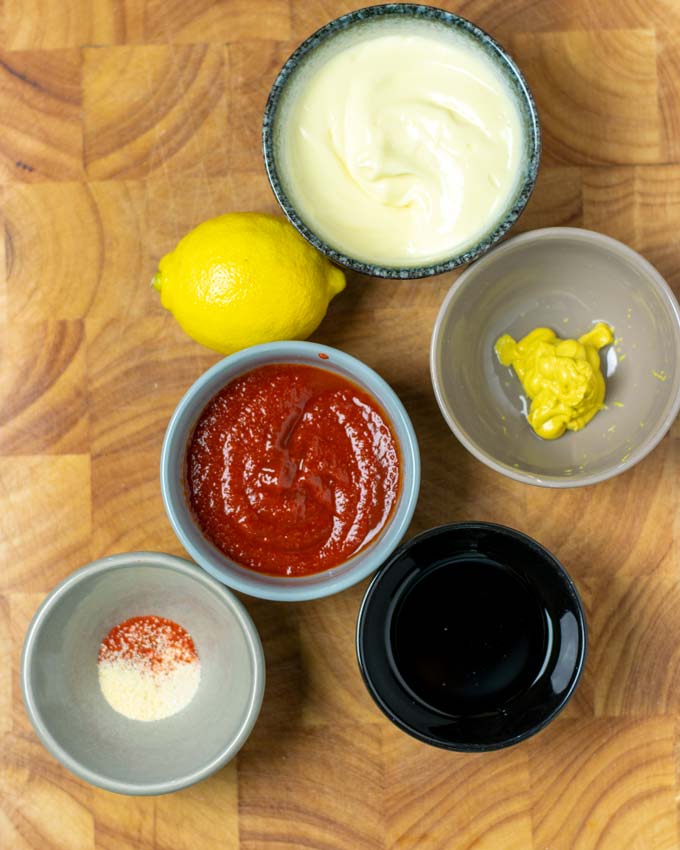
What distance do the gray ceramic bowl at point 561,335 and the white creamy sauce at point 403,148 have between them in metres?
0.07

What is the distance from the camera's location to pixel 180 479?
1143 millimetres

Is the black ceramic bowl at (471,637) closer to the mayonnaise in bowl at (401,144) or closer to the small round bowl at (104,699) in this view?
the small round bowl at (104,699)

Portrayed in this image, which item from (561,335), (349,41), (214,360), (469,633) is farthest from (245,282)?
(469,633)

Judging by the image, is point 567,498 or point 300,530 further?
point 567,498

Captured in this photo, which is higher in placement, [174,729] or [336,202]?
[336,202]

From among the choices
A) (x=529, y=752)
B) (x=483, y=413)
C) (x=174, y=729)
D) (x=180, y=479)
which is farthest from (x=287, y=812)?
(x=483, y=413)

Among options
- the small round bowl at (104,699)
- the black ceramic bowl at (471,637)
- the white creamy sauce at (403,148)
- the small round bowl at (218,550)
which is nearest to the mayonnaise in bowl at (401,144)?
the white creamy sauce at (403,148)

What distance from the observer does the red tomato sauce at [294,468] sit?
3.73ft

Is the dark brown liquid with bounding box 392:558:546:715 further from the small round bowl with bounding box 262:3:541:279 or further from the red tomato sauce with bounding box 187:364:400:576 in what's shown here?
the small round bowl with bounding box 262:3:541:279

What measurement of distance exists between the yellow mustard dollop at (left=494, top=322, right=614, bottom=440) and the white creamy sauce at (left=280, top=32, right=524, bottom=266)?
7.2 inches

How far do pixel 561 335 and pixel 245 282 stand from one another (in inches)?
17.1

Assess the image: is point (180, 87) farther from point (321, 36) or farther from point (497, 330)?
point (497, 330)

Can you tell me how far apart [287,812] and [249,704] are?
0.70ft

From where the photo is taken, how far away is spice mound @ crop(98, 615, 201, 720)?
122 cm
